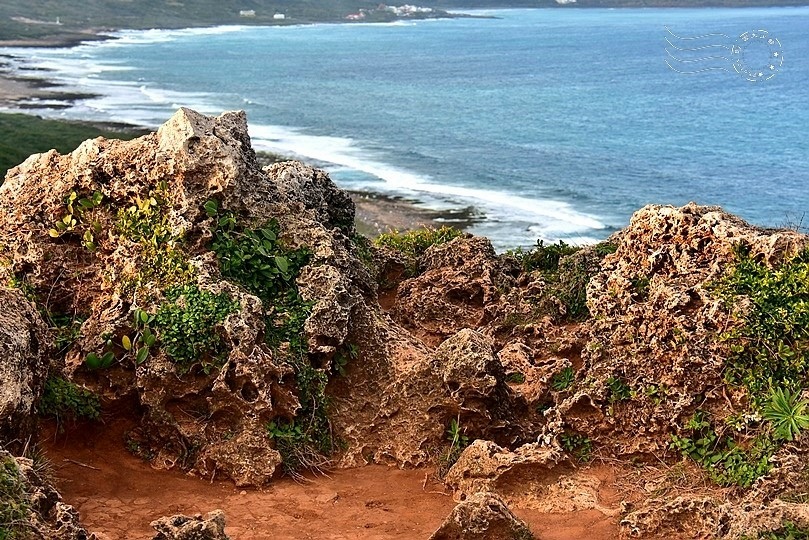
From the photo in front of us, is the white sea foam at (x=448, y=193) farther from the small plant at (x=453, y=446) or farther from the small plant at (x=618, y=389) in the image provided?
the small plant at (x=453, y=446)

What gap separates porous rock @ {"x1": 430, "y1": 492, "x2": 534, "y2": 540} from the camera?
6.36 m

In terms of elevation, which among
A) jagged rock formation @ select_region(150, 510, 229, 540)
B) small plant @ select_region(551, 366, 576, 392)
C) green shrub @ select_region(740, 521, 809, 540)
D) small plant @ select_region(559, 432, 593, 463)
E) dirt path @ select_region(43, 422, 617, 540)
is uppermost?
→ green shrub @ select_region(740, 521, 809, 540)

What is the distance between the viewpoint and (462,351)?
28.2 feet

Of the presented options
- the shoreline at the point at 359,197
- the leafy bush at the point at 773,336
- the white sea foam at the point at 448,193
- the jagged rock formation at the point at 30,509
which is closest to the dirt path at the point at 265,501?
the jagged rock formation at the point at 30,509

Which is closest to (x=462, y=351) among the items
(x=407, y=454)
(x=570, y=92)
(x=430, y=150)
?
(x=407, y=454)

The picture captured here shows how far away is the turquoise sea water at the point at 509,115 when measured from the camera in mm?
42469

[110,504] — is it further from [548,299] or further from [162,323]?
[548,299]

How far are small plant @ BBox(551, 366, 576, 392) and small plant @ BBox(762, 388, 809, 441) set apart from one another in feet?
7.24

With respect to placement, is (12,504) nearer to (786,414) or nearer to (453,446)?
(453,446)

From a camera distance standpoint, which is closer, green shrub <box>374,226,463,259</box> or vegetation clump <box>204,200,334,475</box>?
vegetation clump <box>204,200,334,475</box>

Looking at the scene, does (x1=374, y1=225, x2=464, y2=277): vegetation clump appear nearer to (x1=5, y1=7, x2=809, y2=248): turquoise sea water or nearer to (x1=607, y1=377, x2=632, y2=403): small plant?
(x1=5, y1=7, x2=809, y2=248): turquoise sea water

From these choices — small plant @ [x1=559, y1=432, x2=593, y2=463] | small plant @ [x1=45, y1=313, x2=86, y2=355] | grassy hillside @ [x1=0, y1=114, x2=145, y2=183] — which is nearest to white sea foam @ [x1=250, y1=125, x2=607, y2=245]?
grassy hillside @ [x1=0, y1=114, x2=145, y2=183]

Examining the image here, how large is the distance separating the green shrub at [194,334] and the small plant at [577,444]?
328 centimetres

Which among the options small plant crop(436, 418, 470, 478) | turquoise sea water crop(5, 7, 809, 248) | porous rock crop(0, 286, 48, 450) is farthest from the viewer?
turquoise sea water crop(5, 7, 809, 248)
